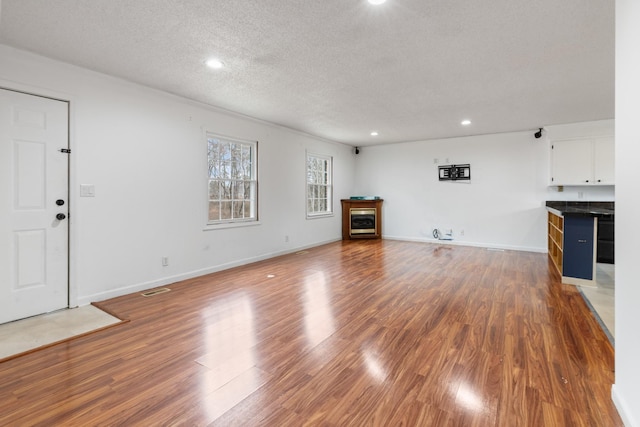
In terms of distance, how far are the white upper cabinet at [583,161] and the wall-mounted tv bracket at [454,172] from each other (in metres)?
1.55

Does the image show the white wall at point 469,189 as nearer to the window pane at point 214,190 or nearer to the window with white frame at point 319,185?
the window with white frame at point 319,185

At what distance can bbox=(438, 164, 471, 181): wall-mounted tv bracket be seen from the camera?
6923 mm

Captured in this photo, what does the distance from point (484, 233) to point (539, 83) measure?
3837 mm

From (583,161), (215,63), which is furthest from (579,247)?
(215,63)

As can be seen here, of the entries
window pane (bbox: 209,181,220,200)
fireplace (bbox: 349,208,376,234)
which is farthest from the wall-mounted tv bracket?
window pane (bbox: 209,181,220,200)

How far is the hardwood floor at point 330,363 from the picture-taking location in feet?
5.24

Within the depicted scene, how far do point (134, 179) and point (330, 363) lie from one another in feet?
10.4

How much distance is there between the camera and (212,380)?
1896mm

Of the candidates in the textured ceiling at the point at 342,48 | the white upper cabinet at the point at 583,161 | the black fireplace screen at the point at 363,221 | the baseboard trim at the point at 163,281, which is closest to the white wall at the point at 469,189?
the white upper cabinet at the point at 583,161

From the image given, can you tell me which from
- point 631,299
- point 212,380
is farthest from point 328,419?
point 631,299

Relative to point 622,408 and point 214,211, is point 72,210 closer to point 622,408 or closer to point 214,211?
point 214,211

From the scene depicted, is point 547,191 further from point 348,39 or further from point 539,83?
point 348,39

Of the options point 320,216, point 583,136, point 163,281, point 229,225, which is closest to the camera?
point 163,281

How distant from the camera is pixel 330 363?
2068 millimetres
